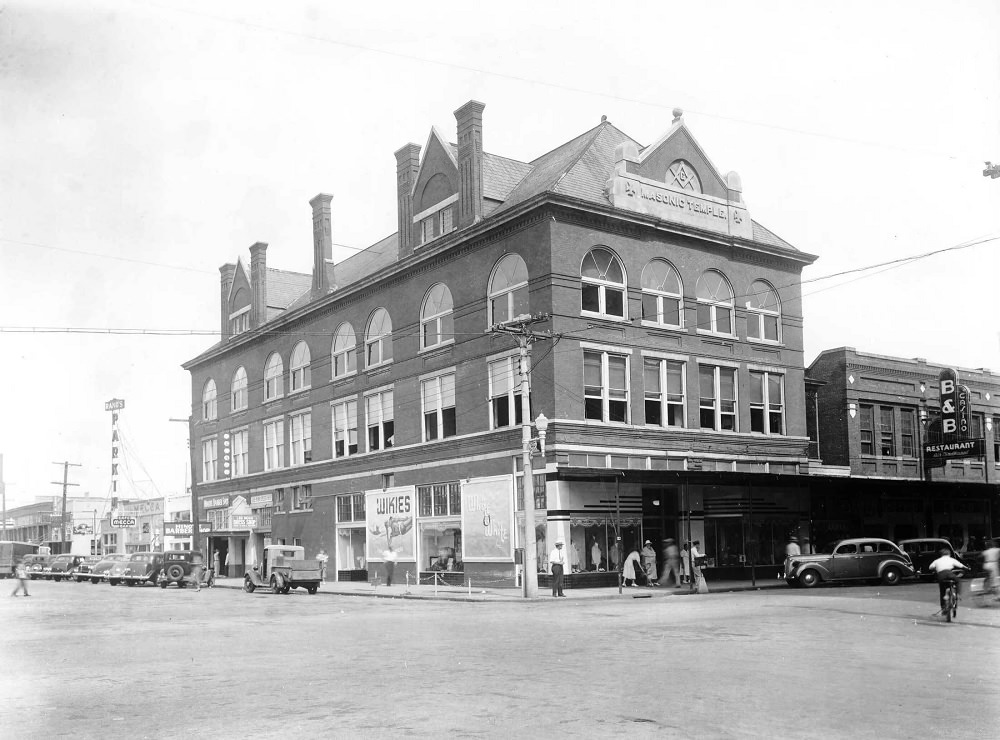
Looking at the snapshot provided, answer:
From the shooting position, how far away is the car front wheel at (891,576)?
33.7 metres

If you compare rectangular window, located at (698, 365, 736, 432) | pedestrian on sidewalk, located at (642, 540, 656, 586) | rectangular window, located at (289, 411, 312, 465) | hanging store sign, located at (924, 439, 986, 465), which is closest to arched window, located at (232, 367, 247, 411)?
rectangular window, located at (289, 411, 312, 465)

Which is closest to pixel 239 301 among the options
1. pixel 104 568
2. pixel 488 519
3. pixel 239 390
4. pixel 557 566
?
pixel 239 390

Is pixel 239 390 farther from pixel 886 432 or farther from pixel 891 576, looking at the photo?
pixel 891 576

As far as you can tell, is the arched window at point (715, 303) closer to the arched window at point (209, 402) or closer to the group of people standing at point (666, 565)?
the group of people standing at point (666, 565)

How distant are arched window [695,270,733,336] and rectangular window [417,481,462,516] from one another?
11574 mm

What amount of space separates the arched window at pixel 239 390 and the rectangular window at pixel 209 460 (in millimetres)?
4269

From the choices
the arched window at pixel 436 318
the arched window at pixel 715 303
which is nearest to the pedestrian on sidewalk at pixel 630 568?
the arched window at pixel 715 303

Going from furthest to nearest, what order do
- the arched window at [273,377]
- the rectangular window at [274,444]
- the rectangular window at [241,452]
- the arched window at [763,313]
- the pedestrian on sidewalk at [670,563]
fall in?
the rectangular window at [241,452], the arched window at [273,377], the rectangular window at [274,444], the arched window at [763,313], the pedestrian on sidewalk at [670,563]

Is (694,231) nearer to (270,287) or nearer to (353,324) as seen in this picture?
(353,324)

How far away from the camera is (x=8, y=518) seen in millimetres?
122750

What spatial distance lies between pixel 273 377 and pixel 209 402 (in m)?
10.1

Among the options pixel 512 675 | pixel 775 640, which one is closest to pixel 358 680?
pixel 512 675

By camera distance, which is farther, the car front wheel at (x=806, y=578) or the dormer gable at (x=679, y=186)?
the dormer gable at (x=679, y=186)

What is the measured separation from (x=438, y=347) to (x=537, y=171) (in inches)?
327
